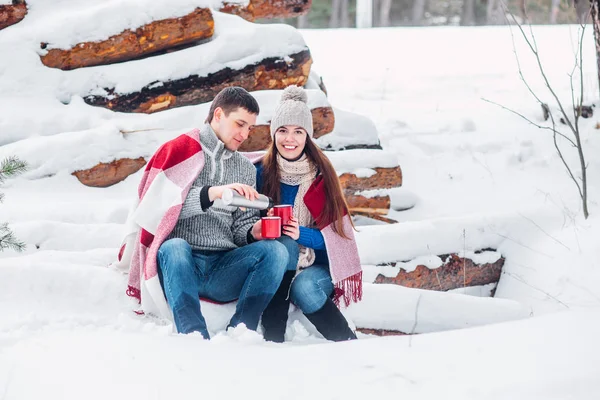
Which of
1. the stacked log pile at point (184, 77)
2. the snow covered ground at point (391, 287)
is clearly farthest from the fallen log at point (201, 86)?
the snow covered ground at point (391, 287)

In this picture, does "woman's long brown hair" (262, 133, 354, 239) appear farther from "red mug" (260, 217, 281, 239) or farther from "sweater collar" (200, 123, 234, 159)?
"red mug" (260, 217, 281, 239)

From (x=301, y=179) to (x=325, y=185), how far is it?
0.15m

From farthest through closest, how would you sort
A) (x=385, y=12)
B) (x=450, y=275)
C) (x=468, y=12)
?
(x=468, y=12), (x=385, y=12), (x=450, y=275)

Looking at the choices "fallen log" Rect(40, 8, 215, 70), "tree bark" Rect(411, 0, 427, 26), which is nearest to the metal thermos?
"fallen log" Rect(40, 8, 215, 70)

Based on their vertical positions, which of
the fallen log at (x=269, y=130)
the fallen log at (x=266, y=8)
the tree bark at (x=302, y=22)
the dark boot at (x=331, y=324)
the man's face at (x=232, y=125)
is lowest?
the tree bark at (x=302, y=22)

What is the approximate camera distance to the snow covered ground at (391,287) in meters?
1.97

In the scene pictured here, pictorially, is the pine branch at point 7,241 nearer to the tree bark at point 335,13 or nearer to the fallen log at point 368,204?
the fallen log at point 368,204

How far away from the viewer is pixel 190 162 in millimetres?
3338

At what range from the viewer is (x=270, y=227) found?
3.12 m

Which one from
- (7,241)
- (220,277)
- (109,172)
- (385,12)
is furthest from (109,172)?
(385,12)

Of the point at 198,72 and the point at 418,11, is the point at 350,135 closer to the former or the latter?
the point at 198,72

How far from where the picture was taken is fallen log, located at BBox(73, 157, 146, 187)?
495 cm

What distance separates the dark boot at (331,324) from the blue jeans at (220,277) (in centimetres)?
30

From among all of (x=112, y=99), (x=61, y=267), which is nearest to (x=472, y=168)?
(x=112, y=99)
